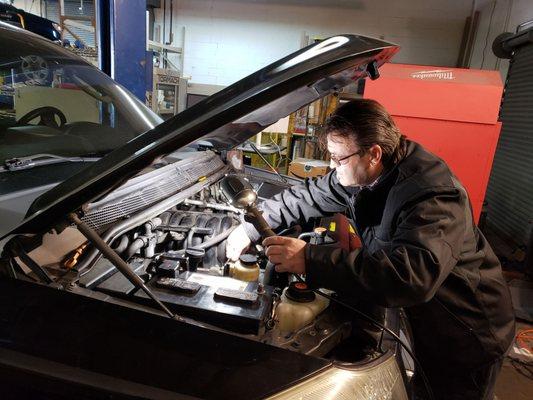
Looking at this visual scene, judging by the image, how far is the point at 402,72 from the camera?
11.3ft

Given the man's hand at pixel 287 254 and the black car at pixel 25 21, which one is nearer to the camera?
the man's hand at pixel 287 254

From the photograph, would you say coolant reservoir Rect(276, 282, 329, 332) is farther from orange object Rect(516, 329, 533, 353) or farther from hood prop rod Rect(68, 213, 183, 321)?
orange object Rect(516, 329, 533, 353)

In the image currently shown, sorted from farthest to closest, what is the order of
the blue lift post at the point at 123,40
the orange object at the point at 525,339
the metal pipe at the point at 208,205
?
the blue lift post at the point at 123,40
the orange object at the point at 525,339
the metal pipe at the point at 208,205

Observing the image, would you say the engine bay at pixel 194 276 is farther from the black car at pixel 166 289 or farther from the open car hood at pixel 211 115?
the open car hood at pixel 211 115

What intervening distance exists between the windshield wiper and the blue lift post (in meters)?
2.16

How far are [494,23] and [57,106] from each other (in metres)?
6.26

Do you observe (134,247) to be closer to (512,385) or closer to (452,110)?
(512,385)

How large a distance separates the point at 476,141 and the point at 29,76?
3.50 metres

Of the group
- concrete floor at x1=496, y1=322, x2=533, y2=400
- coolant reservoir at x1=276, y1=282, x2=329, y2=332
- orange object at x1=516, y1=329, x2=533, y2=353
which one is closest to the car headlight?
coolant reservoir at x1=276, y1=282, x2=329, y2=332

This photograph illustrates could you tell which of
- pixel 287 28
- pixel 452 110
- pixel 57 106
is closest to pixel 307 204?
pixel 57 106

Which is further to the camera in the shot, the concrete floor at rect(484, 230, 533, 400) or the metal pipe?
the concrete floor at rect(484, 230, 533, 400)

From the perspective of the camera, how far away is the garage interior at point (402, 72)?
3.30 metres

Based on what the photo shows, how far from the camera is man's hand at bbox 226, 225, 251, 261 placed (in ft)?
4.76

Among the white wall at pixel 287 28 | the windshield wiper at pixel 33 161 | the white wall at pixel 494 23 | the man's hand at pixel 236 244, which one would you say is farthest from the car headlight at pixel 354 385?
the white wall at pixel 287 28
